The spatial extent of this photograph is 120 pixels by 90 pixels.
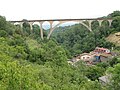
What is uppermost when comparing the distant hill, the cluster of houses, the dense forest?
the dense forest

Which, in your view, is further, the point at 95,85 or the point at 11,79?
the point at 95,85

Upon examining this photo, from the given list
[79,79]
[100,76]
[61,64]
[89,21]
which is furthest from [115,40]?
[79,79]

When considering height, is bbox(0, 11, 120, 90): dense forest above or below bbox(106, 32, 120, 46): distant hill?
above

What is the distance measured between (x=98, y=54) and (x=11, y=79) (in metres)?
29.8

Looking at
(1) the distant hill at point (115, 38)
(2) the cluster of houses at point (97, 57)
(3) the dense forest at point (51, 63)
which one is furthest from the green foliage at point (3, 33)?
(1) the distant hill at point (115, 38)

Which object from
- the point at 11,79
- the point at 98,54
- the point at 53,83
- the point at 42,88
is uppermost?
the point at 11,79

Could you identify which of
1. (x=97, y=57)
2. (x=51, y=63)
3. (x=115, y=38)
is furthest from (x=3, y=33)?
(x=115, y=38)

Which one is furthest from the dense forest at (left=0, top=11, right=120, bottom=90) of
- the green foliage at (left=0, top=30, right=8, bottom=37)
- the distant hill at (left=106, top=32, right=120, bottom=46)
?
the distant hill at (left=106, top=32, right=120, bottom=46)

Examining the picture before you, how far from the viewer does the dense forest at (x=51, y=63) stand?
924 cm

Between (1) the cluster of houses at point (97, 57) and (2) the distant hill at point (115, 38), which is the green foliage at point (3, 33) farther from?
(2) the distant hill at point (115, 38)

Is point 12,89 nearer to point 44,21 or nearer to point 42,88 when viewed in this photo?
point 42,88

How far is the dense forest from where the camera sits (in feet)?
30.3

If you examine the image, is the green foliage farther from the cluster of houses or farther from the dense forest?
the cluster of houses

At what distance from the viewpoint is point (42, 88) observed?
988 centimetres
